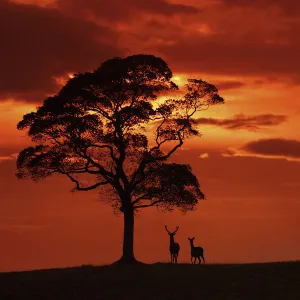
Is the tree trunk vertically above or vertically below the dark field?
above

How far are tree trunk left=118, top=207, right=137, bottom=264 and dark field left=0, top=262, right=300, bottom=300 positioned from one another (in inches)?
181

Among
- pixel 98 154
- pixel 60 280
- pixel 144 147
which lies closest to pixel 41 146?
pixel 98 154

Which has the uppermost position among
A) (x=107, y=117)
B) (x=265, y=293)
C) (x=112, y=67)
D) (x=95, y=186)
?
(x=112, y=67)

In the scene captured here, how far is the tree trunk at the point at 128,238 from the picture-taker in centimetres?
5681

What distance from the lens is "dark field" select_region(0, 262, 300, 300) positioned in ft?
140

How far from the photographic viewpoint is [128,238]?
5747 centimetres

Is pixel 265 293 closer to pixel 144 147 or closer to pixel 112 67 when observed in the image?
pixel 144 147

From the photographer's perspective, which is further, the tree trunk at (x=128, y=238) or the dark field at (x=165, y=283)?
the tree trunk at (x=128, y=238)

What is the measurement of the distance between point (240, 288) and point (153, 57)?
22.5m

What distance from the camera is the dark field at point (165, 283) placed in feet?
140

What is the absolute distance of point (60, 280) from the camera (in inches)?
1928

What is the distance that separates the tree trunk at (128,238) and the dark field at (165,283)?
15.1 feet

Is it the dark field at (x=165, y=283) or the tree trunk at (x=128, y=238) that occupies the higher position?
the tree trunk at (x=128, y=238)

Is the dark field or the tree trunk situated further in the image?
the tree trunk
